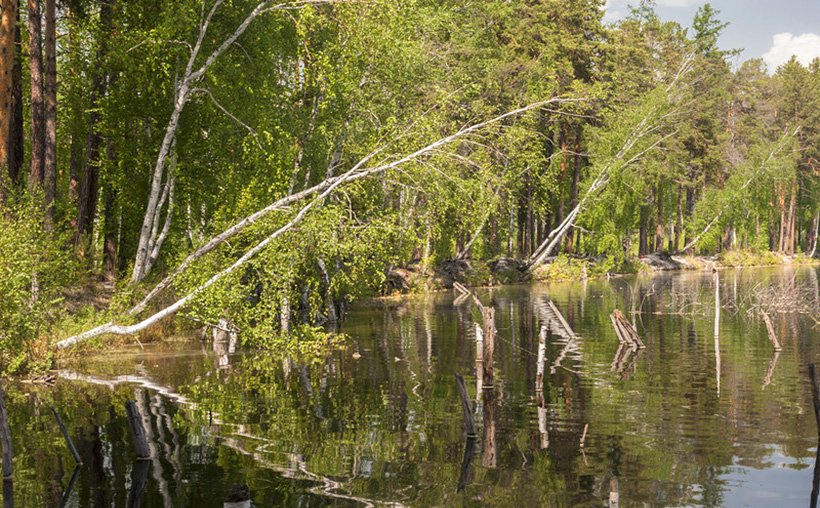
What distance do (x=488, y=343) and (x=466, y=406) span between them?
491 cm

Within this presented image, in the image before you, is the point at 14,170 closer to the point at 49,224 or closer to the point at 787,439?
the point at 49,224

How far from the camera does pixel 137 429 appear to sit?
35.4 feet

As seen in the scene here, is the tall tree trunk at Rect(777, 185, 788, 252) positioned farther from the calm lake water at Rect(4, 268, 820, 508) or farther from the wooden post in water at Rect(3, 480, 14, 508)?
the wooden post in water at Rect(3, 480, 14, 508)

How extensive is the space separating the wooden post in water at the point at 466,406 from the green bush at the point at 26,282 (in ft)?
33.7

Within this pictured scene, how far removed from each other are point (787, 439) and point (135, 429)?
1048 centimetres

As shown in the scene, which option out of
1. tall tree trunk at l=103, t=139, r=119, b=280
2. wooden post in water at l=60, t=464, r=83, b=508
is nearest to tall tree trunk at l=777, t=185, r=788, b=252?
tall tree trunk at l=103, t=139, r=119, b=280

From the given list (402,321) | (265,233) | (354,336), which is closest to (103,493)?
(265,233)

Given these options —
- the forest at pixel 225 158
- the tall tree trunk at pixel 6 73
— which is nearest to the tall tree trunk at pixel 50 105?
the forest at pixel 225 158

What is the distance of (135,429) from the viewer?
10.8 meters

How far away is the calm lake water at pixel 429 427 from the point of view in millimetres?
10789

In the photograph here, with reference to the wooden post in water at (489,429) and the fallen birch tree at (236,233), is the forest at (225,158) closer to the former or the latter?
the fallen birch tree at (236,233)

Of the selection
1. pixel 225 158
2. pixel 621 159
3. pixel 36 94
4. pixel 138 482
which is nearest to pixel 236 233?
pixel 225 158

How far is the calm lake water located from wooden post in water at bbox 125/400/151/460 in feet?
0.90

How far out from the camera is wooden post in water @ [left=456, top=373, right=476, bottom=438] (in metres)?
11.9
